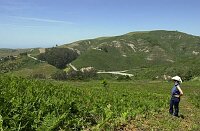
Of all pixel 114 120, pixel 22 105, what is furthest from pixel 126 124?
pixel 22 105

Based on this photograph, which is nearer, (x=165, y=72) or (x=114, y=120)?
(x=114, y=120)

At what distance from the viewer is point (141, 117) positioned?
17.2 metres

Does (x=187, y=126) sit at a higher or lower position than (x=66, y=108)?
lower

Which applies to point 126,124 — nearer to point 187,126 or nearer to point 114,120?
point 114,120

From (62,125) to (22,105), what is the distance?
1.54 m

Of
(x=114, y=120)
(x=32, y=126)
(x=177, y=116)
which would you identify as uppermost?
(x=32, y=126)

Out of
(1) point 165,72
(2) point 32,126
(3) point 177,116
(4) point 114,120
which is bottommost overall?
(1) point 165,72

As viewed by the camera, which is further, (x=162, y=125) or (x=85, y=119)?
(x=162, y=125)

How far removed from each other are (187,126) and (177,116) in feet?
10.2

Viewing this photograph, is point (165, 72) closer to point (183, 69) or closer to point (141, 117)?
point (183, 69)

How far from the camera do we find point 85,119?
12.3 meters

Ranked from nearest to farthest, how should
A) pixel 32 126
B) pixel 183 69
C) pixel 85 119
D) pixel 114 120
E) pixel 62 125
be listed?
pixel 32 126, pixel 62 125, pixel 85 119, pixel 114 120, pixel 183 69

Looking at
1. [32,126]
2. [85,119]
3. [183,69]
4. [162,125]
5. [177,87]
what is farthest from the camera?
[183,69]

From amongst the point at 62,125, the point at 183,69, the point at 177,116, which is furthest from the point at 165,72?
the point at 62,125
